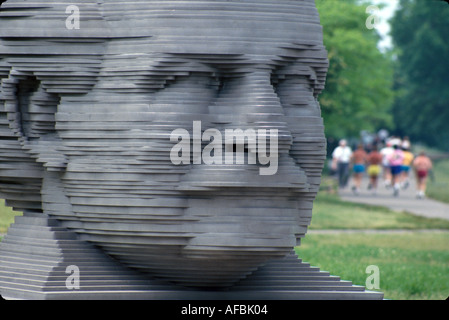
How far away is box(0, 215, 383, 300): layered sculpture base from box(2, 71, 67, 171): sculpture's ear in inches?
30.9

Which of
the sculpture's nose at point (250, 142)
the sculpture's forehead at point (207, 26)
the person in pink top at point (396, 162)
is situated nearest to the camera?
the sculpture's nose at point (250, 142)

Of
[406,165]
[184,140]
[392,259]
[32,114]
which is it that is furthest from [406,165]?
[184,140]

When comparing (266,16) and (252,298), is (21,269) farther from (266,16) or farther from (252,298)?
(266,16)

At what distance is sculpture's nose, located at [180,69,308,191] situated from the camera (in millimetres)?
11211

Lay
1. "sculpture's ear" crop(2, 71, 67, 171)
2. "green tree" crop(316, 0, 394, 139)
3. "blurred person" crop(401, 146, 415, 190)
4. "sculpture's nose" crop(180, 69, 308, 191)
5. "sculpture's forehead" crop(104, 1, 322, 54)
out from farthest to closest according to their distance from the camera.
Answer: "blurred person" crop(401, 146, 415, 190), "green tree" crop(316, 0, 394, 139), "sculpture's ear" crop(2, 71, 67, 171), "sculpture's forehead" crop(104, 1, 322, 54), "sculpture's nose" crop(180, 69, 308, 191)

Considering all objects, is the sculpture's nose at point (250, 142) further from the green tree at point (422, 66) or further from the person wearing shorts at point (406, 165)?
the green tree at point (422, 66)

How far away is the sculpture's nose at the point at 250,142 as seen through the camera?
36.8 ft

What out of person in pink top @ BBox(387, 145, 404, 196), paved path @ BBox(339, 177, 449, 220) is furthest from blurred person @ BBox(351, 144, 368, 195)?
person in pink top @ BBox(387, 145, 404, 196)

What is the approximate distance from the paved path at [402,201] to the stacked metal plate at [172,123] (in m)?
16.7

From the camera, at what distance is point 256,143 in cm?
1126

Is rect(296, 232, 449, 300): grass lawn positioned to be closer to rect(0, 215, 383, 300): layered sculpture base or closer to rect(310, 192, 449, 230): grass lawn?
rect(310, 192, 449, 230): grass lawn

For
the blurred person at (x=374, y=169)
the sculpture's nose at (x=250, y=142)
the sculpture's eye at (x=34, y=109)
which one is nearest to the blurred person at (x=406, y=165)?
the blurred person at (x=374, y=169)

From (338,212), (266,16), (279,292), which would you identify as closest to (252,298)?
(279,292)
